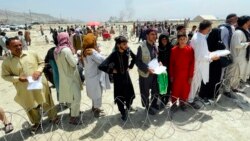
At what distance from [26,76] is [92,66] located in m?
1.22

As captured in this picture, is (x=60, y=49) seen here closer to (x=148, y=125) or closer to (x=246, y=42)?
(x=148, y=125)

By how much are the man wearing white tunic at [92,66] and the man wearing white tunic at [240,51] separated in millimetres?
3024

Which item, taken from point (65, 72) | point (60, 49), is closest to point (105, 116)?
point (65, 72)

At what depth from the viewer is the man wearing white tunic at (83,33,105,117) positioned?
4824 mm

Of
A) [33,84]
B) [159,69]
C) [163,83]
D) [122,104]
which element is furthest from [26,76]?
[163,83]

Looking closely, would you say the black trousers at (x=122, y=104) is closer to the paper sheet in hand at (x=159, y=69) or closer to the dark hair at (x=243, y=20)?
the paper sheet in hand at (x=159, y=69)

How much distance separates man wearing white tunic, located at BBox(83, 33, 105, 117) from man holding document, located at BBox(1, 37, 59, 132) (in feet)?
2.82

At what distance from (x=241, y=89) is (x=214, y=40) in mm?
1958

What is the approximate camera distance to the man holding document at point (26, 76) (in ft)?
14.9

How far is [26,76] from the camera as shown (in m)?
4.64

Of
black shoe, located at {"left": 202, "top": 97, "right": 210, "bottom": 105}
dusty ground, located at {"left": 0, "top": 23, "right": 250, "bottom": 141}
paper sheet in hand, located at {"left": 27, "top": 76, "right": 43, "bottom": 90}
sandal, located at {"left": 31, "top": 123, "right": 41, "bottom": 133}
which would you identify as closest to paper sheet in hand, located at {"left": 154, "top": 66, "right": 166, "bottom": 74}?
dusty ground, located at {"left": 0, "top": 23, "right": 250, "bottom": 141}

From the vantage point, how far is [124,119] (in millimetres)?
5188

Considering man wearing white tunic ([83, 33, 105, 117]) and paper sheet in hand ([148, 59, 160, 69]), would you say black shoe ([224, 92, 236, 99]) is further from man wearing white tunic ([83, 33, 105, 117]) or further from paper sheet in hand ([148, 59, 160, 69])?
man wearing white tunic ([83, 33, 105, 117])

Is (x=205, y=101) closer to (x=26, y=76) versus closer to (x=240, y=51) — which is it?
(x=240, y=51)
